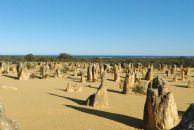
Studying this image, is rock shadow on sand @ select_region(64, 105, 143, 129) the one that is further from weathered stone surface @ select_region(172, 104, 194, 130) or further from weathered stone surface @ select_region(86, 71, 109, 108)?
weathered stone surface @ select_region(172, 104, 194, 130)

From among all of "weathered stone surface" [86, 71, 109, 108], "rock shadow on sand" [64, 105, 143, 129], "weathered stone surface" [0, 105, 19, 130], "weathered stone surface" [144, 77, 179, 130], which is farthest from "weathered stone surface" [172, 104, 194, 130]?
"weathered stone surface" [86, 71, 109, 108]

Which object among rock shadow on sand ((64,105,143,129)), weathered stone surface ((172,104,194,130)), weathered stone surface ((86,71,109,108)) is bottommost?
rock shadow on sand ((64,105,143,129))

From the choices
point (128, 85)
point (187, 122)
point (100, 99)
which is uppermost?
point (187, 122)

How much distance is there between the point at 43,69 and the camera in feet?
115

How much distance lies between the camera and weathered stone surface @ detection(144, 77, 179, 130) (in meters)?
12.3

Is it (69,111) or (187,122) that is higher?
(187,122)

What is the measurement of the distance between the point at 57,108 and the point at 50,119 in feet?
8.39

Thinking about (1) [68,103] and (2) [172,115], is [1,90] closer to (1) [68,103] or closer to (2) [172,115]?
(1) [68,103]

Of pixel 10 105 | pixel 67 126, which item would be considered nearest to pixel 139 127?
pixel 67 126

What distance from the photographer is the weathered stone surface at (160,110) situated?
12.3 m

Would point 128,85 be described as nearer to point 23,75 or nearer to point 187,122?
point 23,75

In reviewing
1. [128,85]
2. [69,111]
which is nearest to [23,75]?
[128,85]

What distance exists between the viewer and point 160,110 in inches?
487

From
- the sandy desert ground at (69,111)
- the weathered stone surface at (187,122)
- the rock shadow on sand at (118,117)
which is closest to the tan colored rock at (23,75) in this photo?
the sandy desert ground at (69,111)
